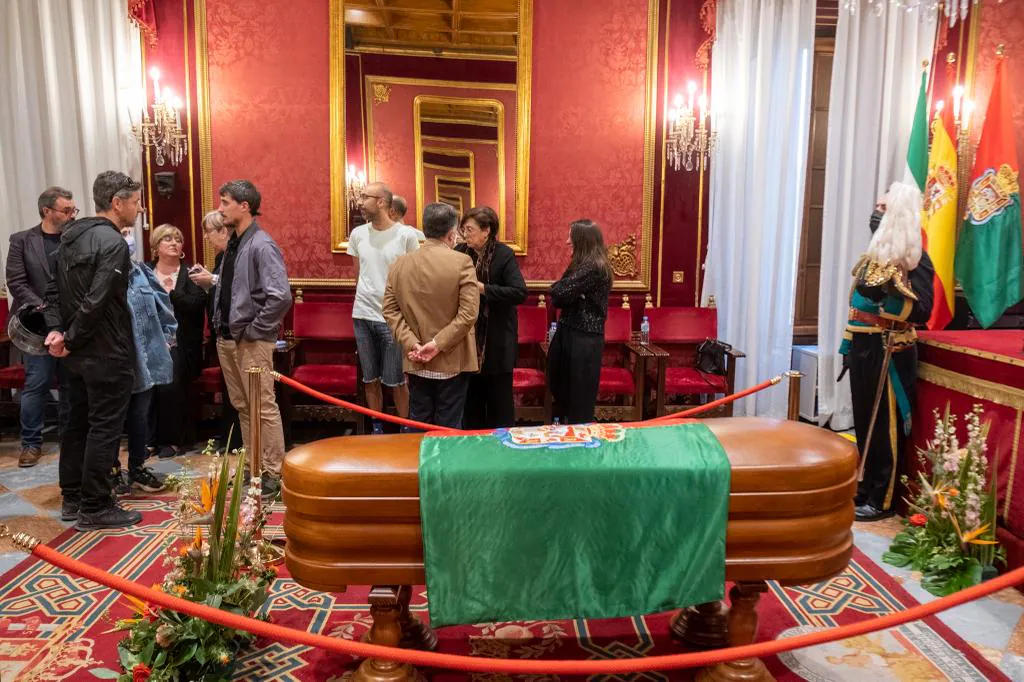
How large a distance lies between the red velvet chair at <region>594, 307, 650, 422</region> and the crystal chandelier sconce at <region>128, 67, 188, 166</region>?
3549mm

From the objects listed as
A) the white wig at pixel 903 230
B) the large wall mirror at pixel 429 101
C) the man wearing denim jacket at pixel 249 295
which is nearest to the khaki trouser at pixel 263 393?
the man wearing denim jacket at pixel 249 295

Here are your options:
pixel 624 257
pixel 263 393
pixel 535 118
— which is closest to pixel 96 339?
pixel 263 393

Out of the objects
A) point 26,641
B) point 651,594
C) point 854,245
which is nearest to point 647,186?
point 854,245

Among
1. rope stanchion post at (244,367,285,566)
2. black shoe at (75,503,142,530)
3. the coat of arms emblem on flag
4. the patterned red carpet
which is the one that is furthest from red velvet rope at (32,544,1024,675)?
black shoe at (75,503,142,530)

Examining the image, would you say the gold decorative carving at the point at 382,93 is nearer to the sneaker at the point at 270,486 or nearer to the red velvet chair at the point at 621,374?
the red velvet chair at the point at 621,374

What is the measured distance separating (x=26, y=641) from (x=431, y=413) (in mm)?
1898

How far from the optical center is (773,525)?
2.16m

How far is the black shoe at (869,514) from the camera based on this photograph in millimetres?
3996

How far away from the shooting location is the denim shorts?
486 centimetres

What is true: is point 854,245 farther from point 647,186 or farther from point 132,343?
point 132,343

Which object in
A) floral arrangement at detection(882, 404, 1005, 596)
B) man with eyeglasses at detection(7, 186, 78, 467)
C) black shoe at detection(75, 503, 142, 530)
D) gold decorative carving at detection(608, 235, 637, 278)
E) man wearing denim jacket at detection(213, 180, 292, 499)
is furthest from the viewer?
gold decorative carving at detection(608, 235, 637, 278)

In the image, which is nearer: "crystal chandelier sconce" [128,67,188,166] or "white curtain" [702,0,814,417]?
"crystal chandelier sconce" [128,67,188,166]

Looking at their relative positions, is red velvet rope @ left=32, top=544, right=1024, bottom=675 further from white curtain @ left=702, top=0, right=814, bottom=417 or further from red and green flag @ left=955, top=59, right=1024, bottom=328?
white curtain @ left=702, top=0, right=814, bottom=417

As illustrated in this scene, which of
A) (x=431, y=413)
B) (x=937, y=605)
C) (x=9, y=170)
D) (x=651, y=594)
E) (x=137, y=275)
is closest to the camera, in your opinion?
(x=937, y=605)
